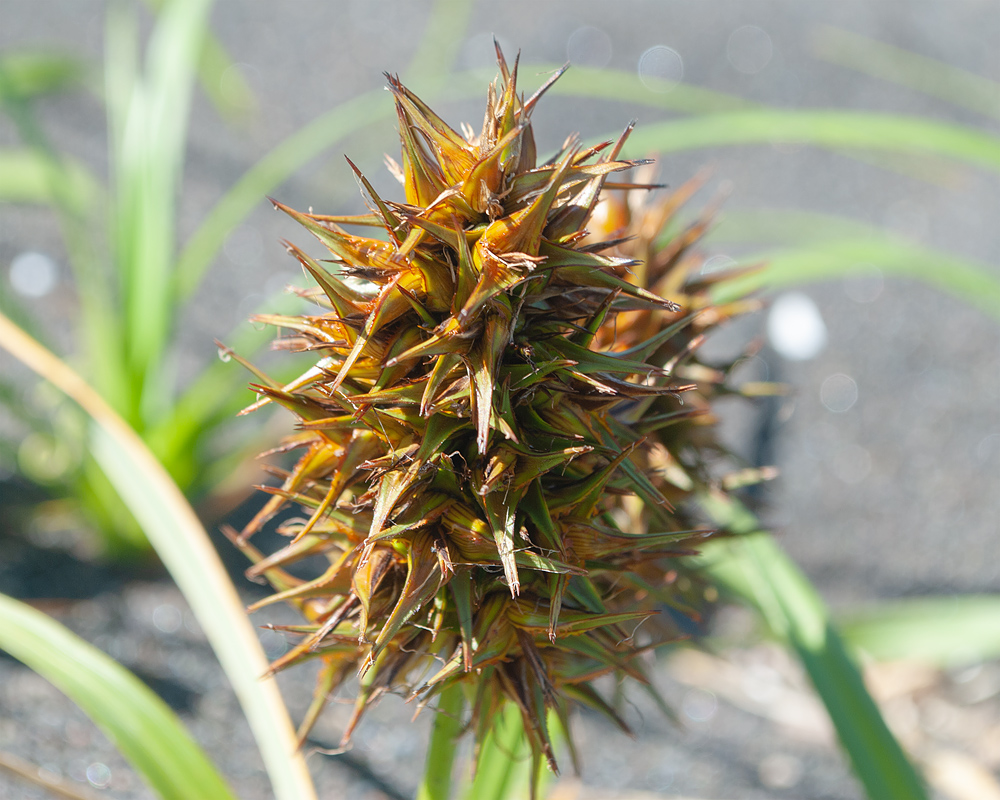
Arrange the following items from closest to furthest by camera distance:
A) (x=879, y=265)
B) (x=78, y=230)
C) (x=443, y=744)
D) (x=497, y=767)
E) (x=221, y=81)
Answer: (x=443, y=744) < (x=497, y=767) < (x=879, y=265) < (x=78, y=230) < (x=221, y=81)

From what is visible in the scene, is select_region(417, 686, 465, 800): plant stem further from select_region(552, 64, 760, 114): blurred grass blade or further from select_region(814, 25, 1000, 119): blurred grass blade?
select_region(814, 25, 1000, 119): blurred grass blade

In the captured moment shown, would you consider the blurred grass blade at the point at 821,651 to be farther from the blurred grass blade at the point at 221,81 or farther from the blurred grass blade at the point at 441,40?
the blurred grass blade at the point at 221,81

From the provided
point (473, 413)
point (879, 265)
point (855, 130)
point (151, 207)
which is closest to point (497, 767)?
point (473, 413)

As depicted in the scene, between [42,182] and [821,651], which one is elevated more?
[42,182]

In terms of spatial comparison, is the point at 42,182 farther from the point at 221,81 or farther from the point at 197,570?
the point at 197,570

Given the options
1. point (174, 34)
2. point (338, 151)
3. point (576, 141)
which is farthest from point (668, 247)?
point (338, 151)


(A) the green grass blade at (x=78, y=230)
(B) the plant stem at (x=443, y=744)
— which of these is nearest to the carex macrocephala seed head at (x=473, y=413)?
(B) the plant stem at (x=443, y=744)
